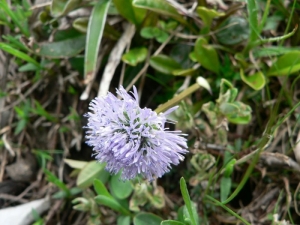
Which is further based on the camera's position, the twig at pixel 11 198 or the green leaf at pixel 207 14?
the twig at pixel 11 198

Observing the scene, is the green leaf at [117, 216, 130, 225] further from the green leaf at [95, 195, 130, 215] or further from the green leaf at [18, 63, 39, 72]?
the green leaf at [18, 63, 39, 72]

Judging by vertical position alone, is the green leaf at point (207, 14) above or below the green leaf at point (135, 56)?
above

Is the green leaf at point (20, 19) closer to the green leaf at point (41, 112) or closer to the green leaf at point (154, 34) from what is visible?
the green leaf at point (41, 112)

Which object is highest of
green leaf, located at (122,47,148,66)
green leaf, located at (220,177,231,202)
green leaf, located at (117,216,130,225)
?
green leaf, located at (122,47,148,66)

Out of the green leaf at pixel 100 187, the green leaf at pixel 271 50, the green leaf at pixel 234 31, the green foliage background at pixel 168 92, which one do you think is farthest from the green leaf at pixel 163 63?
the green leaf at pixel 100 187

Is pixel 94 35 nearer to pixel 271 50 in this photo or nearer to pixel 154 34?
pixel 154 34

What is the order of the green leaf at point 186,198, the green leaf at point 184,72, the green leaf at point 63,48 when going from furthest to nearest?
the green leaf at point 63,48 < the green leaf at point 184,72 < the green leaf at point 186,198

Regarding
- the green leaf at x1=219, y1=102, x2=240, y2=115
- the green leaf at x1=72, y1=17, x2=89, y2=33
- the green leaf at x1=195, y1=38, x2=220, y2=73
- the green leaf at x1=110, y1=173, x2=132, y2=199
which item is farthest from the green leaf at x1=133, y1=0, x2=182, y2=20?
the green leaf at x1=110, y1=173, x2=132, y2=199
